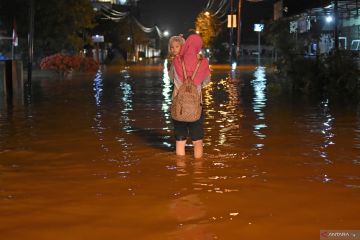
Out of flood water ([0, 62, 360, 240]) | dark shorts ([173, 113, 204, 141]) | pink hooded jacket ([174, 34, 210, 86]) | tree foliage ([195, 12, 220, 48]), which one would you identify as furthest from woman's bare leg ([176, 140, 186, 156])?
tree foliage ([195, 12, 220, 48])

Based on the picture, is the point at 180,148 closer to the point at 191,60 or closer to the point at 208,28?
the point at 191,60

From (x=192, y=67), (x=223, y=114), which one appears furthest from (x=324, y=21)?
(x=192, y=67)

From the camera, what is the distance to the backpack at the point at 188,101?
8547 millimetres

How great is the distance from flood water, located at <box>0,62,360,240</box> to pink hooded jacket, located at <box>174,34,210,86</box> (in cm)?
124

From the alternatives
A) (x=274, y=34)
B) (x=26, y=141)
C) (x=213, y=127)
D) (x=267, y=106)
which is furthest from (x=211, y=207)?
(x=274, y=34)

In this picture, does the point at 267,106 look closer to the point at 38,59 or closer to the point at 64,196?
the point at 64,196

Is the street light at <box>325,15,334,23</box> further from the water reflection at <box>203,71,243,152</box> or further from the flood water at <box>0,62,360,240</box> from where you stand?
the flood water at <box>0,62,360,240</box>

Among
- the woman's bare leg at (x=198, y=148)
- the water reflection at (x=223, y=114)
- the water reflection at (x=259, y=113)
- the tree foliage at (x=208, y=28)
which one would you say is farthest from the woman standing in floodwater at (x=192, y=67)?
the tree foliage at (x=208, y=28)

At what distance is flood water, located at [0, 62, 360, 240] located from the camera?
6012 mm

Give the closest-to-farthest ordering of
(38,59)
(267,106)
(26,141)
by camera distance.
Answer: (26,141), (267,106), (38,59)

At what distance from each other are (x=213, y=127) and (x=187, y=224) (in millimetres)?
7037

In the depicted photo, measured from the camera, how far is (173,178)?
8031 millimetres

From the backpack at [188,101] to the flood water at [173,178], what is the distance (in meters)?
0.70

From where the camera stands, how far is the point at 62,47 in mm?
50750
